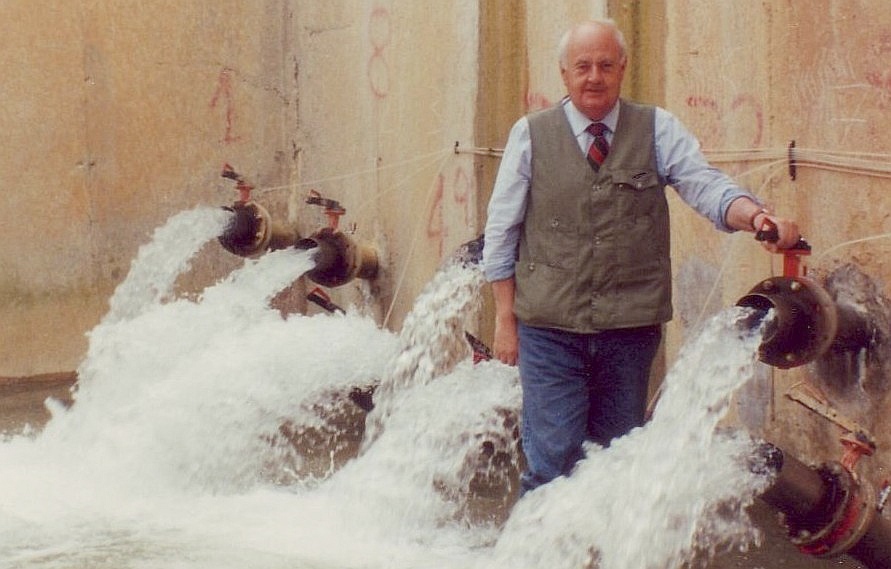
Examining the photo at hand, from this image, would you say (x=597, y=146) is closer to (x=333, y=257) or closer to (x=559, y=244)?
(x=559, y=244)

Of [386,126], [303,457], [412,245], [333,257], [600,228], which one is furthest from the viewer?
[386,126]

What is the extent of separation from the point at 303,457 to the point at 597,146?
8.89 ft

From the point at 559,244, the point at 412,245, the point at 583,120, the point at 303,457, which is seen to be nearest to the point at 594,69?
the point at 583,120

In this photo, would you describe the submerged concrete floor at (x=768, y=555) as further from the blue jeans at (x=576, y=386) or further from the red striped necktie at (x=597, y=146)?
the red striped necktie at (x=597, y=146)

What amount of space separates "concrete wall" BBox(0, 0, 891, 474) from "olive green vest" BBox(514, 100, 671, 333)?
2.52 ft

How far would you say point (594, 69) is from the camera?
3883mm

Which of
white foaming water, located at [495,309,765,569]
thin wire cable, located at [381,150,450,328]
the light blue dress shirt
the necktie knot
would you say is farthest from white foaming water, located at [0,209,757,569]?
the necktie knot

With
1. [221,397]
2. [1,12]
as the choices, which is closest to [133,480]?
[221,397]

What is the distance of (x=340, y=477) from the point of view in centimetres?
547

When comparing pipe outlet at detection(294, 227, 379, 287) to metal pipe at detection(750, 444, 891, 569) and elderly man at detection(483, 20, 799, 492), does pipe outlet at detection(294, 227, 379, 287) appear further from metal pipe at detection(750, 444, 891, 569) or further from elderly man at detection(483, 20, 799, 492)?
metal pipe at detection(750, 444, 891, 569)

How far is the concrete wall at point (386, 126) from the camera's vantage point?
436cm

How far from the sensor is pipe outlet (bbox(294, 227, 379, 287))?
23.2 feet

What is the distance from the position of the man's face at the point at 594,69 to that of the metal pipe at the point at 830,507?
1152mm

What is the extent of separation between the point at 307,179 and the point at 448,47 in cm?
222
